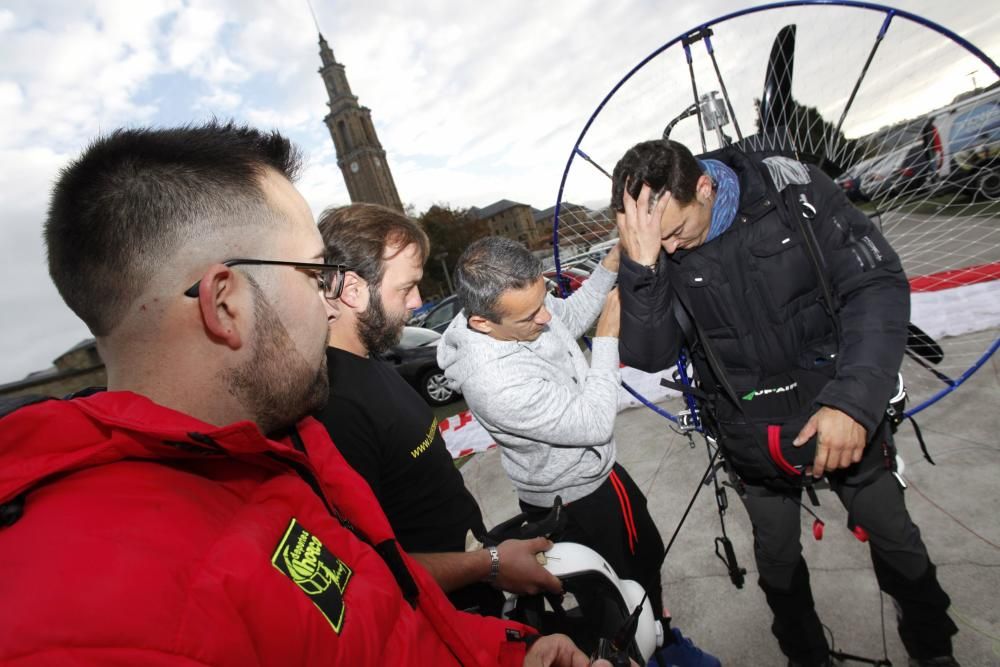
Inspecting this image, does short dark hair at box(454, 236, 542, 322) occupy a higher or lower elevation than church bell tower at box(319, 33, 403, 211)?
lower

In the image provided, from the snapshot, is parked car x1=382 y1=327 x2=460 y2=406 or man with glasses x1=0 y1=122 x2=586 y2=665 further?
parked car x1=382 y1=327 x2=460 y2=406

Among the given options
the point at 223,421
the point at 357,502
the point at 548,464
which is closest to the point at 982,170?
the point at 548,464

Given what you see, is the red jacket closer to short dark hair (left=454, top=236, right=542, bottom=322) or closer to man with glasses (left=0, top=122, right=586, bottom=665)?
man with glasses (left=0, top=122, right=586, bottom=665)

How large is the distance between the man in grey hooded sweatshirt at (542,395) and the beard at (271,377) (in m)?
0.85

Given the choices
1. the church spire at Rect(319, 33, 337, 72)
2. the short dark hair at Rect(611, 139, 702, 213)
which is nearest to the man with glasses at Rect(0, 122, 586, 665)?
the short dark hair at Rect(611, 139, 702, 213)

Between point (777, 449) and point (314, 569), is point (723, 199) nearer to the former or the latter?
point (777, 449)

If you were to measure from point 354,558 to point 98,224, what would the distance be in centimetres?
84

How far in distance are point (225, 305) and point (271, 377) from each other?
17 centimetres

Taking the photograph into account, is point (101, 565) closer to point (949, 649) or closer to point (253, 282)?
point (253, 282)

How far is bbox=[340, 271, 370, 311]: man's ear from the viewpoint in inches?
72.7

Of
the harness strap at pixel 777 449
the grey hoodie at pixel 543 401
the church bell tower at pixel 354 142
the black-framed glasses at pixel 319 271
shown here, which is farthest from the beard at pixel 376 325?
the church bell tower at pixel 354 142

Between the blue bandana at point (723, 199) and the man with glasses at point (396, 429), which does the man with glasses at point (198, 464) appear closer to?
the man with glasses at point (396, 429)

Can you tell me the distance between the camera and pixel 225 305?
3.33 feet

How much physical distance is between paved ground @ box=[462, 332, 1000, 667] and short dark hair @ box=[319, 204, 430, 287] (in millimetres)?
Answer: 2496
